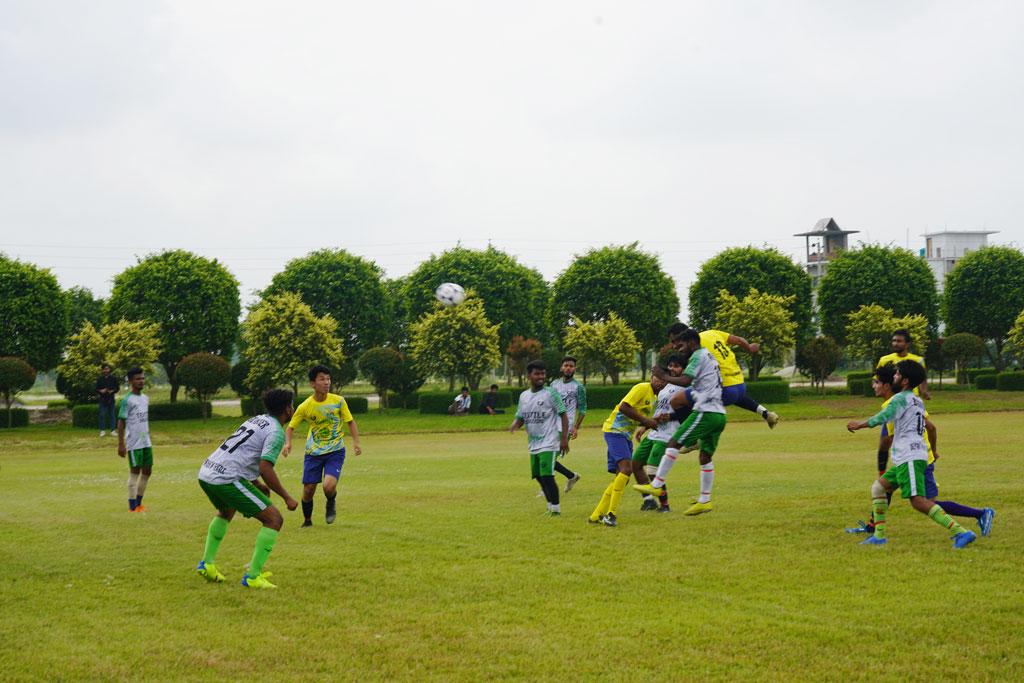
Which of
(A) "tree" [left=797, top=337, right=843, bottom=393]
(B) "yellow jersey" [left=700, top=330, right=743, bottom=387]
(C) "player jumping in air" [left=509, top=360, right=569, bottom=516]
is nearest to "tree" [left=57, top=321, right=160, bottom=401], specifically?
(A) "tree" [left=797, top=337, right=843, bottom=393]

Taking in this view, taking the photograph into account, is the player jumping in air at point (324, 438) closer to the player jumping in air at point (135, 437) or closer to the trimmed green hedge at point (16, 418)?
the player jumping in air at point (135, 437)

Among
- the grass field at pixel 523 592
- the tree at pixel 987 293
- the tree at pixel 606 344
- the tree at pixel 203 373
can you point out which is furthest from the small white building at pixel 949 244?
the grass field at pixel 523 592

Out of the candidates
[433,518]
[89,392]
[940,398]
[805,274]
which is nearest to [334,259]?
[89,392]

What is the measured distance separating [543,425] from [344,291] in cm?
5509

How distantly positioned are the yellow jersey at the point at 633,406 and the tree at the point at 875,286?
58.6m

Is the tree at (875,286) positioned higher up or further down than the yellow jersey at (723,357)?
higher up

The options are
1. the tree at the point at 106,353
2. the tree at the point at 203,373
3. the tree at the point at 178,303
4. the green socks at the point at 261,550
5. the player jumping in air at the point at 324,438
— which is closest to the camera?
the green socks at the point at 261,550

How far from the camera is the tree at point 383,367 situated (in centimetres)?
6228

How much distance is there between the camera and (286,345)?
55.3 m

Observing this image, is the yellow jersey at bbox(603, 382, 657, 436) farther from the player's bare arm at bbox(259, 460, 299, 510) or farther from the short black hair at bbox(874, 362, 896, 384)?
the player's bare arm at bbox(259, 460, 299, 510)

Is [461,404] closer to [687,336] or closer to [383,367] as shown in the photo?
[383,367]

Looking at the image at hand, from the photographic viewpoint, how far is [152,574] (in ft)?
39.3

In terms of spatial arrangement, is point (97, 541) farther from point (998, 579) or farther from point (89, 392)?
point (89, 392)

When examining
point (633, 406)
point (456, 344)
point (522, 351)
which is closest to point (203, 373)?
point (456, 344)
